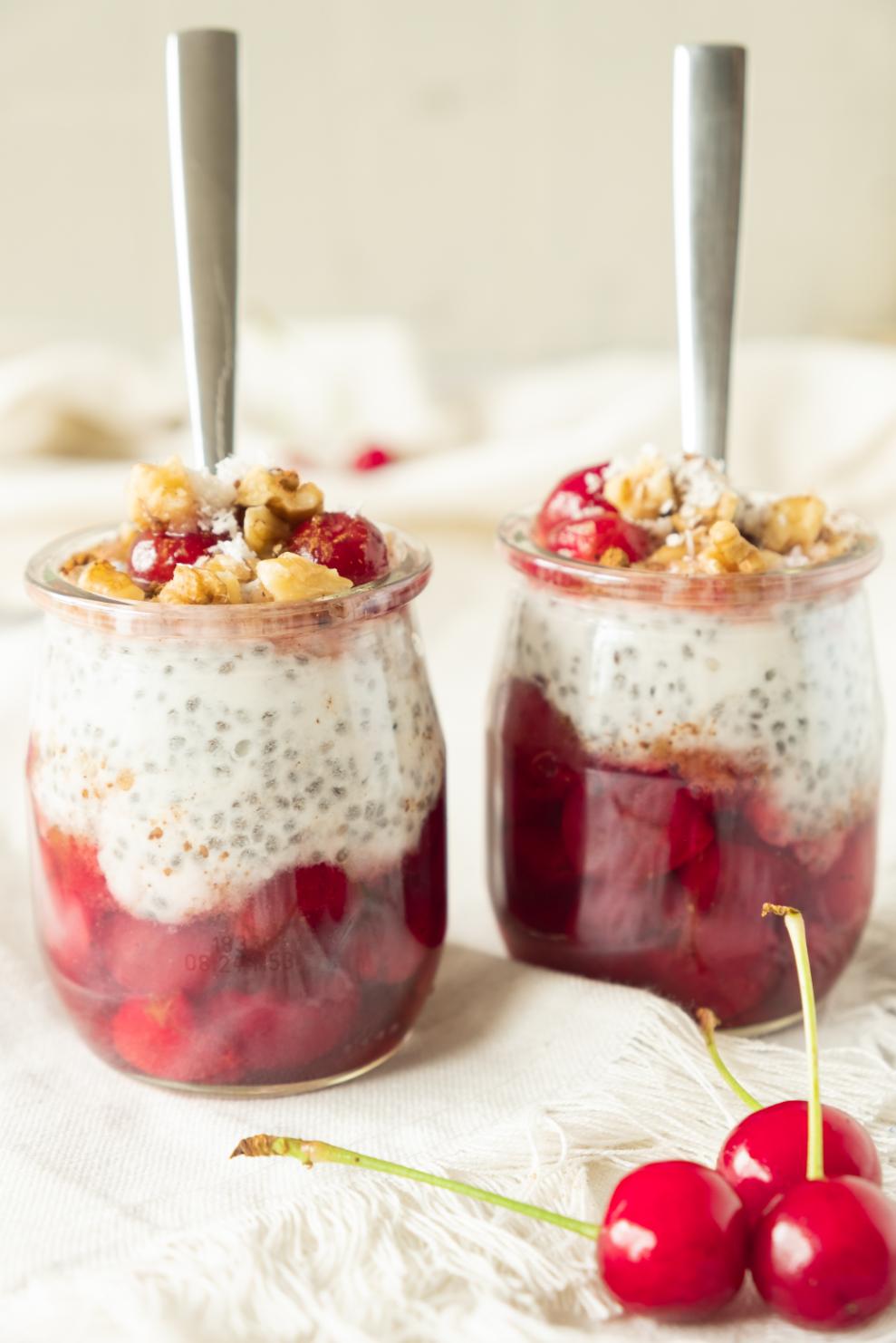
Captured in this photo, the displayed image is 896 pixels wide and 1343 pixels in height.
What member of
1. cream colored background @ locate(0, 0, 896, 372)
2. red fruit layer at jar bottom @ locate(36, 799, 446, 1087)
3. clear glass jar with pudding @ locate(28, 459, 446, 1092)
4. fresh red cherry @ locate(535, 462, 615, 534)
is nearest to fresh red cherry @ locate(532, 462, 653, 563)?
fresh red cherry @ locate(535, 462, 615, 534)

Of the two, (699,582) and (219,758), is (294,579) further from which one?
(699,582)

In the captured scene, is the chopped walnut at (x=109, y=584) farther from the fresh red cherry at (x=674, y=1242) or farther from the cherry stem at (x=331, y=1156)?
the fresh red cherry at (x=674, y=1242)


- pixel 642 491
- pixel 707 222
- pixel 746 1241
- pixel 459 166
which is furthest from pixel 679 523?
pixel 459 166

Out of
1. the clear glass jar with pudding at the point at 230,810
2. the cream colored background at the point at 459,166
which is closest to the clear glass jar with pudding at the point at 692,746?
the clear glass jar with pudding at the point at 230,810

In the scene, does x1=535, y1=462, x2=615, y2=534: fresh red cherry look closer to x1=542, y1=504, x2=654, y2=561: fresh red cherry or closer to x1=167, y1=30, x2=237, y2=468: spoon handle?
x1=542, y1=504, x2=654, y2=561: fresh red cherry

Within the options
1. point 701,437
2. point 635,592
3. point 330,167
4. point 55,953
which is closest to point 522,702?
point 635,592

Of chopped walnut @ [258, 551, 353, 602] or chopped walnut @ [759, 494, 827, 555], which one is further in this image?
chopped walnut @ [759, 494, 827, 555]
